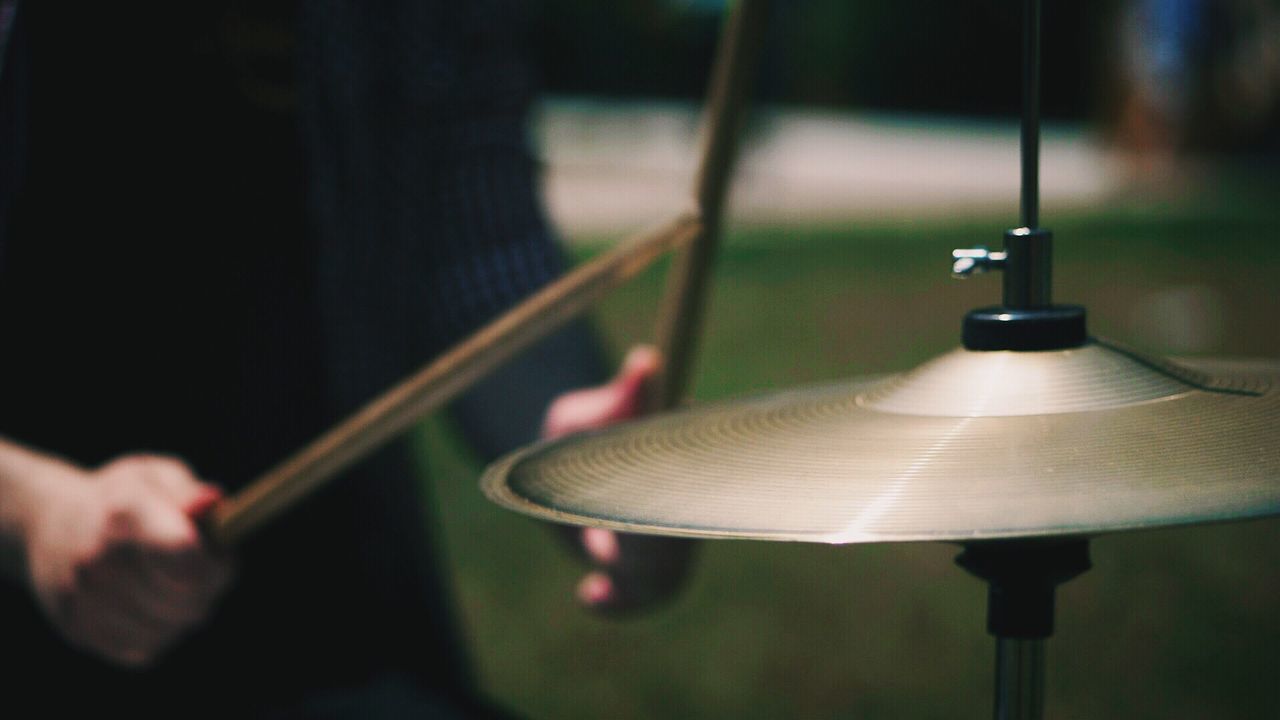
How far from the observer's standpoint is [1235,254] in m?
6.12

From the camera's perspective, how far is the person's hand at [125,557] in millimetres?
993

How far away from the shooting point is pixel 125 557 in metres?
1.00

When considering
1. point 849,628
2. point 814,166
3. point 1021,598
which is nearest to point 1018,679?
point 1021,598

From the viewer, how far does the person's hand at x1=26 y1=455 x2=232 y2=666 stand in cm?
99

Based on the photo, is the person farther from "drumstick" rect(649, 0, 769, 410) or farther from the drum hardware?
the drum hardware

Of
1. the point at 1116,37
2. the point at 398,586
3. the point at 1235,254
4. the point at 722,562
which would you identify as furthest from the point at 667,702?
the point at 1116,37

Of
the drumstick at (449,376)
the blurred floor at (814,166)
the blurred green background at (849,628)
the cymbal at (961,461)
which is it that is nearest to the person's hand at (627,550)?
the drumstick at (449,376)

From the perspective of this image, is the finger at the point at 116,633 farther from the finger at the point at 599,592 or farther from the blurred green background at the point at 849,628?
the blurred green background at the point at 849,628

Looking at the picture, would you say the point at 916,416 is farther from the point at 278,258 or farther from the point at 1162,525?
the point at 278,258

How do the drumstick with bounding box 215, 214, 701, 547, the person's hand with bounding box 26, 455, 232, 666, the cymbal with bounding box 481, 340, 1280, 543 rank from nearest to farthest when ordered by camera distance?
the cymbal with bounding box 481, 340, 1280, 543, the drumstick with bounding box 215, 214, 701, 547, the person's hand with bounding box 26, 455, 232, 666

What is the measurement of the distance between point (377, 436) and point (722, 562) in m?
2.18

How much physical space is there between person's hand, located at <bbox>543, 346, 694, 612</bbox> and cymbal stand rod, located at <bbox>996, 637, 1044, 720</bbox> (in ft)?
1.13

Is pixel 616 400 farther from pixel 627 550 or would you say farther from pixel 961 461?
pixel 961 461

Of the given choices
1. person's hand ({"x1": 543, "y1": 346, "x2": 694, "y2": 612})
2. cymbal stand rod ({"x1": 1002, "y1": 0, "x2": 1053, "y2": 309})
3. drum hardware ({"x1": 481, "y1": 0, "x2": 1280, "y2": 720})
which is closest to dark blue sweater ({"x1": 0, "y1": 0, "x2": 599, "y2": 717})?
person's hand ({"x1": 543, "y1": 346, "x2": 694, "y2": 612})
